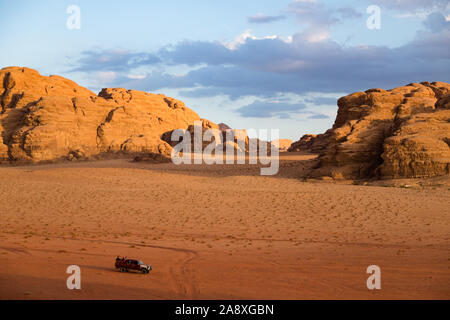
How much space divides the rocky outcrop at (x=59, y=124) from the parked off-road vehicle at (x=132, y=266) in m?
30.4

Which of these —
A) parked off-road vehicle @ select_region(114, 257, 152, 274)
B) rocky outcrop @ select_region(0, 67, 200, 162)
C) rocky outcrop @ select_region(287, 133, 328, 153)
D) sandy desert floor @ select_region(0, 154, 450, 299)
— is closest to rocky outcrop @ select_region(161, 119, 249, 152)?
rocky outcrop @ select_region(0, 67, 200, 162)

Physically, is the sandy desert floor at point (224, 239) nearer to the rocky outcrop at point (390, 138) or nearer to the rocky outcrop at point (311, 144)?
the rocky outcrop at point (390, 138)

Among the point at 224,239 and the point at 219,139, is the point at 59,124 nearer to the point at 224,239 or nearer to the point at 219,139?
the point at 219,139

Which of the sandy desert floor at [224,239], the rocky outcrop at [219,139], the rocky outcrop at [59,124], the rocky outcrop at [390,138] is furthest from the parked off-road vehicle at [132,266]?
the rocky outcrop at [219,139]

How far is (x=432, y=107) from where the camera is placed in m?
26.7

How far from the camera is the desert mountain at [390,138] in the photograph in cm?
2159

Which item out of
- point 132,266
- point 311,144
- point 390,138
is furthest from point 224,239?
point 311,144

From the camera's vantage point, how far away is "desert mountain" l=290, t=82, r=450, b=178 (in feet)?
70.8

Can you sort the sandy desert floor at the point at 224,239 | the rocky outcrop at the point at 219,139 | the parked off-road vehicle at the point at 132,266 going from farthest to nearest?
the rocky outcrop at the point at 219,139 → the parked off-road vehicle at the point at 132,266 → the sandy desert floor at the point at 224,239

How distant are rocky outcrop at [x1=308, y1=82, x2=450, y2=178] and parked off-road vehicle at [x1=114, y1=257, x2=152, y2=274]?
18.3m

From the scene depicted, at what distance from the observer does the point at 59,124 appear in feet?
120
